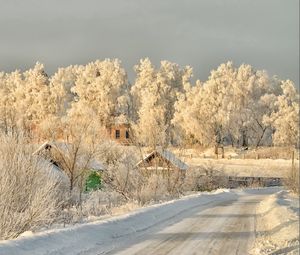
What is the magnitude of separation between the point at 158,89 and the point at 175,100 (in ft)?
12.5

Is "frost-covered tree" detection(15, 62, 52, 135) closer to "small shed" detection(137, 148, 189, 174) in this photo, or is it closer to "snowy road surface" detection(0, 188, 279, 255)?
"small shed" detection(137, 148, 189, 174)

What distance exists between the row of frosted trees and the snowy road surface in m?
67.4

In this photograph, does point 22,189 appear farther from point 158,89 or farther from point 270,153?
point 158,89

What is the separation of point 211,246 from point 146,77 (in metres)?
91.1

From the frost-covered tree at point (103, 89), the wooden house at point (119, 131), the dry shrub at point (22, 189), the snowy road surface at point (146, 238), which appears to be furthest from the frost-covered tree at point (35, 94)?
the dry shrub at point (22, 189)

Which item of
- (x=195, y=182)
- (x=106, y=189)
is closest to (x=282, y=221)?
(x=106, y=189)

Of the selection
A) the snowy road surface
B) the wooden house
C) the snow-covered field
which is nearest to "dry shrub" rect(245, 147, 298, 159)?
the snow-covered field

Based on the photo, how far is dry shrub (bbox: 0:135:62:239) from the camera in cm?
1580

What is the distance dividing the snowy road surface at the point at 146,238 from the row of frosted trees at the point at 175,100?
67.4m

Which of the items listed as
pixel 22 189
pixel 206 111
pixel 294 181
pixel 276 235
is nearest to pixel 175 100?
pixel 206 111

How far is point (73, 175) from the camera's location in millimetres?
36875

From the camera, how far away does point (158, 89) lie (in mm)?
105312

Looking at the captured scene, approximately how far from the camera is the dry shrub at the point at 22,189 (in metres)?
15.8

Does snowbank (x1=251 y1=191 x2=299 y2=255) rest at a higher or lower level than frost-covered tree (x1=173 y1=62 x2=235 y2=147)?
lower
